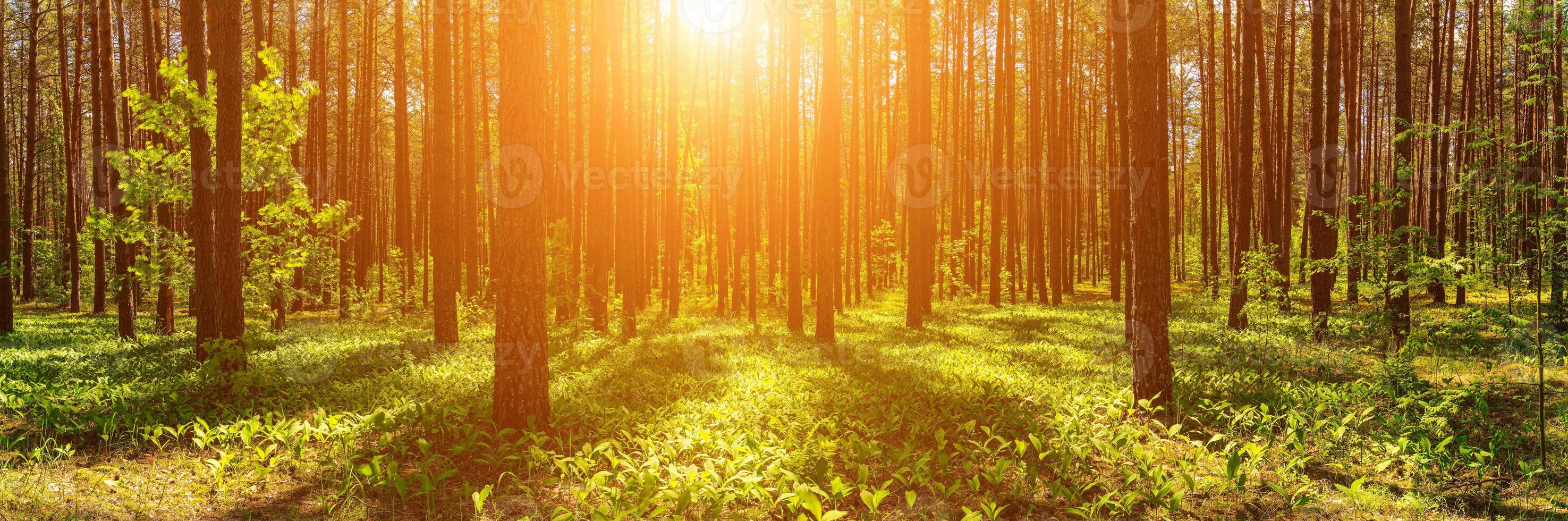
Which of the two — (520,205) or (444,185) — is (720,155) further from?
(520,205)

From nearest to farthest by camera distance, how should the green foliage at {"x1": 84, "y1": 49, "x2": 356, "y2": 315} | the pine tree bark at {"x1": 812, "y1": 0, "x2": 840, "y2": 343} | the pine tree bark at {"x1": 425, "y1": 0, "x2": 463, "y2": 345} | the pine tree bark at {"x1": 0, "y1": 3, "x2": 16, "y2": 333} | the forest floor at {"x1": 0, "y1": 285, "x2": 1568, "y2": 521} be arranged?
the forest floor at {"x1": 0, "y1": 285, "x2": 1568, "y2": 521}, the green foliage at {"x1": 84, "y1": 49, "x2": 356, "y2": 315}, the pine tree bark at {"x1": 425, "y1": 0, "x2": 463, "y2": 345}, the pine tree bark at {"x1": 812, "y1": 0, "x2": 840, "y2": 343}, the pine tree bark at {"x1": 0, "y1": 3, "x2": 16, "y2": 333}

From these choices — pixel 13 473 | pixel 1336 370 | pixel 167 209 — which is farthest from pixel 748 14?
pixel 167 209

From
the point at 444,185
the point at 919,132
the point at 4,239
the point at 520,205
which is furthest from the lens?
the point at 919,132

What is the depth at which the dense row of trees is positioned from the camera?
6.92 meters

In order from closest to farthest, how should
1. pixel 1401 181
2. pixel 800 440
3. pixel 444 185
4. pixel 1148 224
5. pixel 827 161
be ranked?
1. pixel 800 440
2. pixel 1148 224
3. pixel 1401 181
4. pixel 444 185
5. pixel 827 161

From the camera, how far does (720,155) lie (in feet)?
92.8

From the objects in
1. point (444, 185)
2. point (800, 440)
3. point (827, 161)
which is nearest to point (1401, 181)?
point (827, 161)

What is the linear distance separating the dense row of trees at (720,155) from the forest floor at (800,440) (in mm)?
812

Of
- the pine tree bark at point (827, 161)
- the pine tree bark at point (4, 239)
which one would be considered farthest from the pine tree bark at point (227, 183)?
the pine tree bark at point (4, 239)

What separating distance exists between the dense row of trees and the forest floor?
81 centimetres

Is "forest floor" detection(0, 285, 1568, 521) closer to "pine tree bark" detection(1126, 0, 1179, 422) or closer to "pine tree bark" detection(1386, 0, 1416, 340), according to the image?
"pine tree bark" detection(1126, 0, 1179, 422)

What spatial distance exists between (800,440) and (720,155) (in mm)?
23293

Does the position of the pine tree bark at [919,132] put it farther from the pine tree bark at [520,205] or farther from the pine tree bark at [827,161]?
the pine tree bark at [520,205]

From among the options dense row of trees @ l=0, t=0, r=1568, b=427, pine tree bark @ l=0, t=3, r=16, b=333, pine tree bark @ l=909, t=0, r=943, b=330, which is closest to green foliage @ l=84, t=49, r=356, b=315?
dense row of trees @ l=0, t=0, r=1568, b=427
